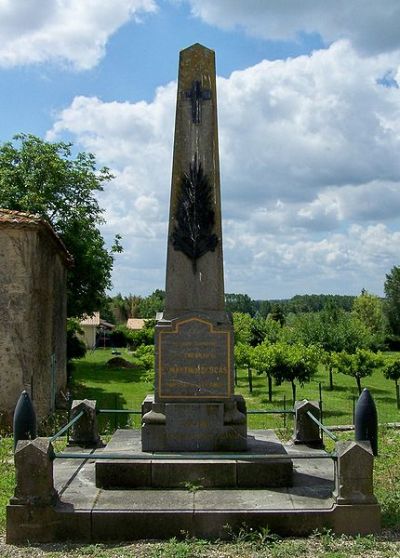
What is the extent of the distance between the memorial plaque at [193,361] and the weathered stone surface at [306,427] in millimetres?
2090

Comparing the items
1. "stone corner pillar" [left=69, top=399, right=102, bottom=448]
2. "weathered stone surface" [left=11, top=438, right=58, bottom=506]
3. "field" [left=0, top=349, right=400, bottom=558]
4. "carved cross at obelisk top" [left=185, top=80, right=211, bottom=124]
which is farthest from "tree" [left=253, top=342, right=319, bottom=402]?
"weathered stone surface" [left=11, top=438, right=58, bottom=506]

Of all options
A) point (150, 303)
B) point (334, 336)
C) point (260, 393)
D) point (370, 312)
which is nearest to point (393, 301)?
point (370, 312)

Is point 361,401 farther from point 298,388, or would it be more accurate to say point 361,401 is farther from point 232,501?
point 298,388

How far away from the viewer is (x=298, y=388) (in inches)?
1277

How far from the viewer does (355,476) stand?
6.99m

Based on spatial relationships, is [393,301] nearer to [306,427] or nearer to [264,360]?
[264,360]

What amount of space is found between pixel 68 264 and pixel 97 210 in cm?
1044

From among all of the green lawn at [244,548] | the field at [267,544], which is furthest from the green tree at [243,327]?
the green lawn at [244,548]

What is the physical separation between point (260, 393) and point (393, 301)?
4737 centimetres

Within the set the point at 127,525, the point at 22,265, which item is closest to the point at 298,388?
the point at 22,265

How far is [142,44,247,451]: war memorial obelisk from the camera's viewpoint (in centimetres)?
832

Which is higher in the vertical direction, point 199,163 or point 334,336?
point 199,163

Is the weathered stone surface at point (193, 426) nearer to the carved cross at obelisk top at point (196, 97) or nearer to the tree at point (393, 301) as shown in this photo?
the carved cross at obelisk top at point (196, 97)

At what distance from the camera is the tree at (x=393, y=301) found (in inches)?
2852
